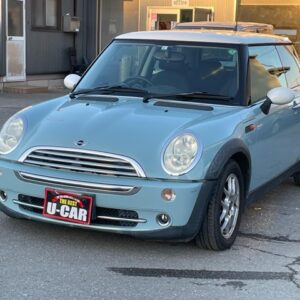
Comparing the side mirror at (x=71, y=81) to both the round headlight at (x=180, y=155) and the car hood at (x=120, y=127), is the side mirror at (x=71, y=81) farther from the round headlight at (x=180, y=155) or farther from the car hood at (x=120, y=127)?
the round headlight at (x=180, y=155)

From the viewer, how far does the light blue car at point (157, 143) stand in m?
4.20

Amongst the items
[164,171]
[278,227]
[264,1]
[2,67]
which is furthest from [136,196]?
[264,1]

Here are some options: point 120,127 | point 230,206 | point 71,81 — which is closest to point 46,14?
point 71,81

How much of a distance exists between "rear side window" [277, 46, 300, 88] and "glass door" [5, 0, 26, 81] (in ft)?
30.4

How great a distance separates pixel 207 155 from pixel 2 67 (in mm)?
10784

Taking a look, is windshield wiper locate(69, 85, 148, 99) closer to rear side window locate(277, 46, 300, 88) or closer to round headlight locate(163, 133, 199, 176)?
round headlight locate(163, 133, 199, 176)

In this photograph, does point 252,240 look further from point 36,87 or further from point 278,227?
point 36,87

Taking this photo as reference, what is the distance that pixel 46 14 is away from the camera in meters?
15.7

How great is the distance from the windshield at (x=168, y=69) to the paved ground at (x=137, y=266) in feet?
4.23

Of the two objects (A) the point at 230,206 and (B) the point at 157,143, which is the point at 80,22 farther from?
(B) the point at 157,143

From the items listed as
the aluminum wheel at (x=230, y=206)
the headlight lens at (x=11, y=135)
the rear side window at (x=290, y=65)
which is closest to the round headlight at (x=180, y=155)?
the aluminum wheel at (x=230, y=206)

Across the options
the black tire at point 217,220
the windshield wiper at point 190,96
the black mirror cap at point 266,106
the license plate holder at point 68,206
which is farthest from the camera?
the black mirror cap at point 266,106

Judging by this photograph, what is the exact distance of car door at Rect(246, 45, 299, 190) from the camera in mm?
5070

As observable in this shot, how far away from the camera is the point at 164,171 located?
4.17m
